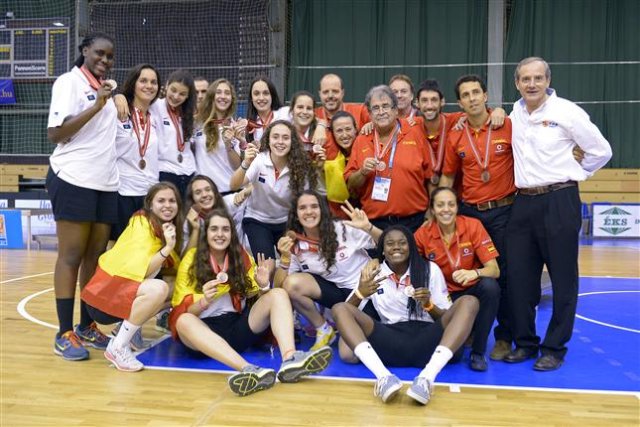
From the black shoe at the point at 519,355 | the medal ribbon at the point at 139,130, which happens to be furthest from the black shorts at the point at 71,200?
the black shoe at the point at 519,355

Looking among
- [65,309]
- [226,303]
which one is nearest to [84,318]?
[65,309]

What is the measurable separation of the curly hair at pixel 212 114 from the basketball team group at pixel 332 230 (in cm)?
23

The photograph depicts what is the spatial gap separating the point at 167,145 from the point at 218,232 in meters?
1.04

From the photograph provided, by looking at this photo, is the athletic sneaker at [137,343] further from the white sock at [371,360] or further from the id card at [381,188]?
the id card at [381,188]

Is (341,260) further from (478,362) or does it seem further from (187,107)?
(187,107)

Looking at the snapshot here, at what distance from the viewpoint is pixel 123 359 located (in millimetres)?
3289

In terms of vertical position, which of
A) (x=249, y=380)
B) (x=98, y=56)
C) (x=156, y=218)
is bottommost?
(x=249, y=380)

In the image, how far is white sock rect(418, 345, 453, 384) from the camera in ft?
9.41

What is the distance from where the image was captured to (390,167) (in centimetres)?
371

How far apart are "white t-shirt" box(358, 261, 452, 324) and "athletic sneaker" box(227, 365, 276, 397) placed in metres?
0.78

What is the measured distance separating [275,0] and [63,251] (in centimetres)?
1067

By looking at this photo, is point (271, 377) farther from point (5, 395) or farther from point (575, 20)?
point (575, 20)

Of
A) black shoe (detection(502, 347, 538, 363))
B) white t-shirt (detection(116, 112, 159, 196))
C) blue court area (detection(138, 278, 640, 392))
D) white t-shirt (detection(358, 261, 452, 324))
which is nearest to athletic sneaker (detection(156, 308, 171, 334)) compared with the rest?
blue court area (detection(138, 278, 640, 392))

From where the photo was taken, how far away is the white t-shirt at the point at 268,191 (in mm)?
3828
